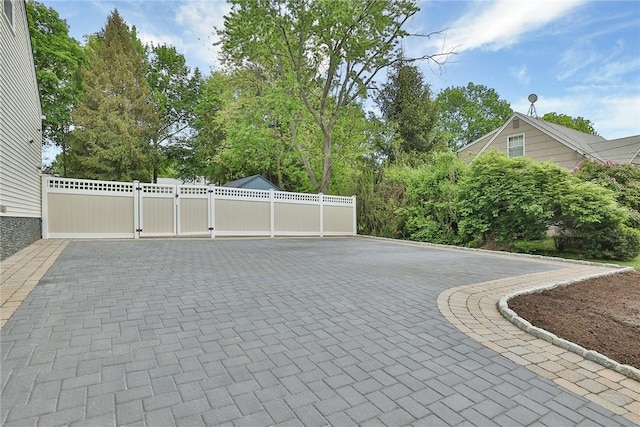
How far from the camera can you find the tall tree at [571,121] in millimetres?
27438

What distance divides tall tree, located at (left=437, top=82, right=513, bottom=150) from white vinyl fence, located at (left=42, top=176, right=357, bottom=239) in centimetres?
2198

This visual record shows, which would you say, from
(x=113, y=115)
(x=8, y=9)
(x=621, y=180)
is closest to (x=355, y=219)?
(x=621, y=180)

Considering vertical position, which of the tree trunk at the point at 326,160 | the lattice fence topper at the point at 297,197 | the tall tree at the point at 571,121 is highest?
the tall tree at the point at 571,121

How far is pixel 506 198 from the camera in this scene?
320 inches

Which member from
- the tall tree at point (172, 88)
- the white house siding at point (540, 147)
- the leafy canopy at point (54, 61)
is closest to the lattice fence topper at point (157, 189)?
the leafy canopy at point (54, 61)

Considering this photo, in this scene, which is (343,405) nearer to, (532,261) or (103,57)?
(532,261)

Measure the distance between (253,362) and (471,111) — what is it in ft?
110

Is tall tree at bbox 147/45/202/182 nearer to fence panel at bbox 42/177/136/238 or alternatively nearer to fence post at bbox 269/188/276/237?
fence post at bbox 269/188/276/237

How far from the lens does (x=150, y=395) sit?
1800 mm

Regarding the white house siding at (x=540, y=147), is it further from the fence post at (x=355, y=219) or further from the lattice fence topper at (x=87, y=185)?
the lattice fence topper at (x=87, y=185)

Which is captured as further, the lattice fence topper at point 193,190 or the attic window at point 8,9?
the lattice fence topper at point 193,190

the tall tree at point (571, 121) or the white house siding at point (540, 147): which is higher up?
the tall tree at point (571, 121)

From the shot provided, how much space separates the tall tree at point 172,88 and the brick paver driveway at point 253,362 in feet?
63.5

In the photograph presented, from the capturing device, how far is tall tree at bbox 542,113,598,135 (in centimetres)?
2744
